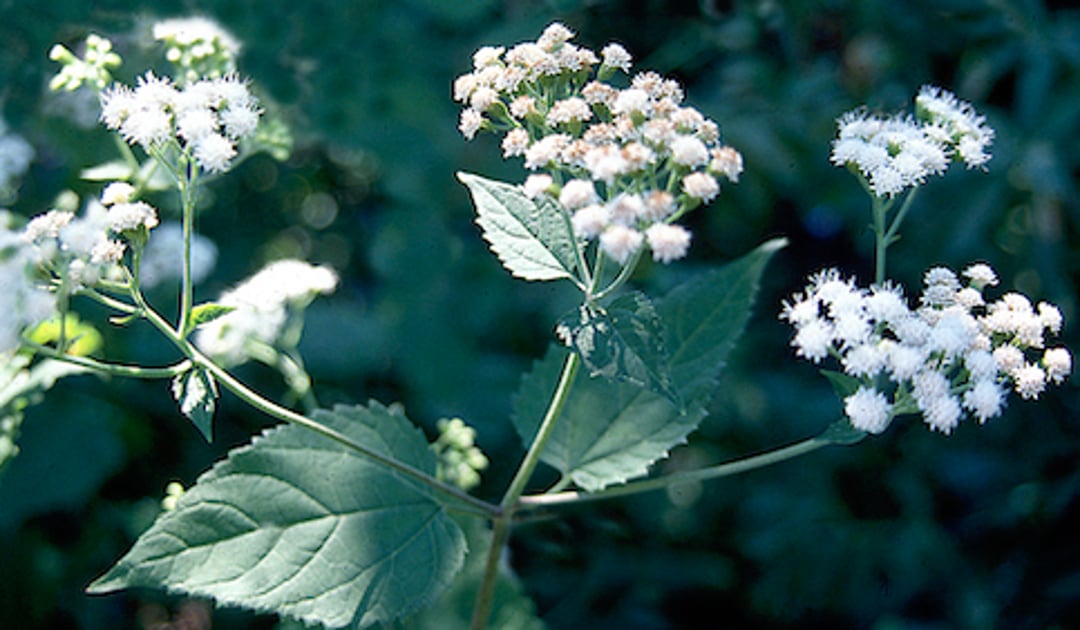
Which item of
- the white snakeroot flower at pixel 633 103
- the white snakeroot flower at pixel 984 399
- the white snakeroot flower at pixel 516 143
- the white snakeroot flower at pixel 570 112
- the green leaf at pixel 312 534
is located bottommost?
the green leaf at pixel 312 534

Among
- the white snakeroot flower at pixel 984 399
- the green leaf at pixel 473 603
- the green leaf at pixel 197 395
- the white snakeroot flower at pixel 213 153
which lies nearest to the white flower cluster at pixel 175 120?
the white snakeroot flower at pixel 213 153

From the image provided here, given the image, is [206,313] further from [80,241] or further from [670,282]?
[670,282]

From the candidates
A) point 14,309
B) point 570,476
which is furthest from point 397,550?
point 14,309

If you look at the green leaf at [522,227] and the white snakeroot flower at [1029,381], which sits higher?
the white snakeroot flower at [1029,381]

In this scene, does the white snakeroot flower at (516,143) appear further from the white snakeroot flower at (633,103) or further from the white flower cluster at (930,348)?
the white flower cluster at (930,348)

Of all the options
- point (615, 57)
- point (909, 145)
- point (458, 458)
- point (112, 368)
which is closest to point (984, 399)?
point (909, 145)

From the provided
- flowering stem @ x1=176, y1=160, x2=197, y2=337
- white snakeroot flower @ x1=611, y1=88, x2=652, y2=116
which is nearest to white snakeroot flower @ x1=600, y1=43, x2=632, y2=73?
white snakeroot flower @ x1=611, y1=88, x2=652, y2=116

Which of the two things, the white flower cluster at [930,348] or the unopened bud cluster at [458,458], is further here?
the unopened bud cluster at [458,458]

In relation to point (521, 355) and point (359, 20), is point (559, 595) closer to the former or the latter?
point (521, 355)
